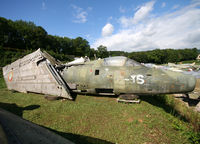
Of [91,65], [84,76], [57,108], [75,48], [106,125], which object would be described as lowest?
[106,125]

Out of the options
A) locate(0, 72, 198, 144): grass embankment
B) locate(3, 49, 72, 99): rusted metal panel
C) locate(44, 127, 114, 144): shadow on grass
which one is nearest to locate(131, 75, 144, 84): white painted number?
locate(0, 72, 198, 144): grass embankment

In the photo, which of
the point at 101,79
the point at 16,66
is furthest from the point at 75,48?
the point at 101,79

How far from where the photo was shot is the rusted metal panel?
5730 mm

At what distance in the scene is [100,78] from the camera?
16.9 feet

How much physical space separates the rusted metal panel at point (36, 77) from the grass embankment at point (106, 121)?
0.91m

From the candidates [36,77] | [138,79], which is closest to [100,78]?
[138,79]

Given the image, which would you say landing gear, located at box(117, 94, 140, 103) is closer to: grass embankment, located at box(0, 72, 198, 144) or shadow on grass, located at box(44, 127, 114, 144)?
grass embankment, located at box(0, 72, 198, 144)

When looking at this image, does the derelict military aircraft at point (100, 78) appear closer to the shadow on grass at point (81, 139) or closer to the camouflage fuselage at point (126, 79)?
the camouflage fuselage at point (126, 79)

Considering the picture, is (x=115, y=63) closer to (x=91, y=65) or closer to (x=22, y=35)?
(x=91, y=65)

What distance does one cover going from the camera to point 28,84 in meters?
6.82

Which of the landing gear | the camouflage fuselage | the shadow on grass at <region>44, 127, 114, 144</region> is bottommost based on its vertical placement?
the shadow on grass at <region>44, 127, 114, 144</region>

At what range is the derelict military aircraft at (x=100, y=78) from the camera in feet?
13.9

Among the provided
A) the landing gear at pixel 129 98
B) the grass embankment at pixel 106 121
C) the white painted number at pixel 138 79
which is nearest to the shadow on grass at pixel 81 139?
the grass embankment at pixel 106 121

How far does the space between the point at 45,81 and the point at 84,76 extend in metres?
2.81
